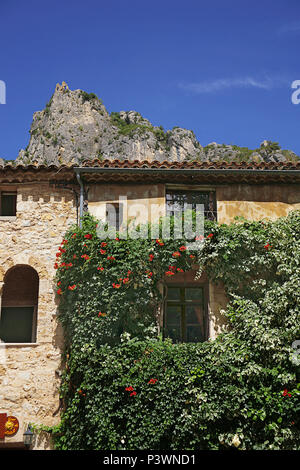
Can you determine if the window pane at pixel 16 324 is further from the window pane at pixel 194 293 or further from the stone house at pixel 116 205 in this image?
the window pane at pixel 194 293

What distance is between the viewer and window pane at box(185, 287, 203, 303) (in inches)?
490

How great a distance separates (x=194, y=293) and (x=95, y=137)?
168ft

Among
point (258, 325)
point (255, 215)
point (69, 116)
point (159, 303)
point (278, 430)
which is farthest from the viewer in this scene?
point (69, 116)

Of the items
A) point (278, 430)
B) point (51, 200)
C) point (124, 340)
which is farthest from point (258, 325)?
point (51, 200)

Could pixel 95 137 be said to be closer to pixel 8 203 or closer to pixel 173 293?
pixel 8 203

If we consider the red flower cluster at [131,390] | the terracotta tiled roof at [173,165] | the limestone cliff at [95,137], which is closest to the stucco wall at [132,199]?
the terracotta tiled roof at [173,165]

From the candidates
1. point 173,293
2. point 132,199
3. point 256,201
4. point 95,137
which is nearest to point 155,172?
point 132,199

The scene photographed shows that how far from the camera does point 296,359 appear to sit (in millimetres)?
10039

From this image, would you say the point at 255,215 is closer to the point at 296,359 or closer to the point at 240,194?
the point at 240,194

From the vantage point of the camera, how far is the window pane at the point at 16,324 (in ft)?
43.7

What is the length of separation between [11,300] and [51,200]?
3.19 meters

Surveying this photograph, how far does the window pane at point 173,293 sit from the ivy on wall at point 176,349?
0.72 meters

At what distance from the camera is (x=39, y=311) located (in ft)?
→ 39.1

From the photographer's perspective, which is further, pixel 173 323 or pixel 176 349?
pixel 173 323
